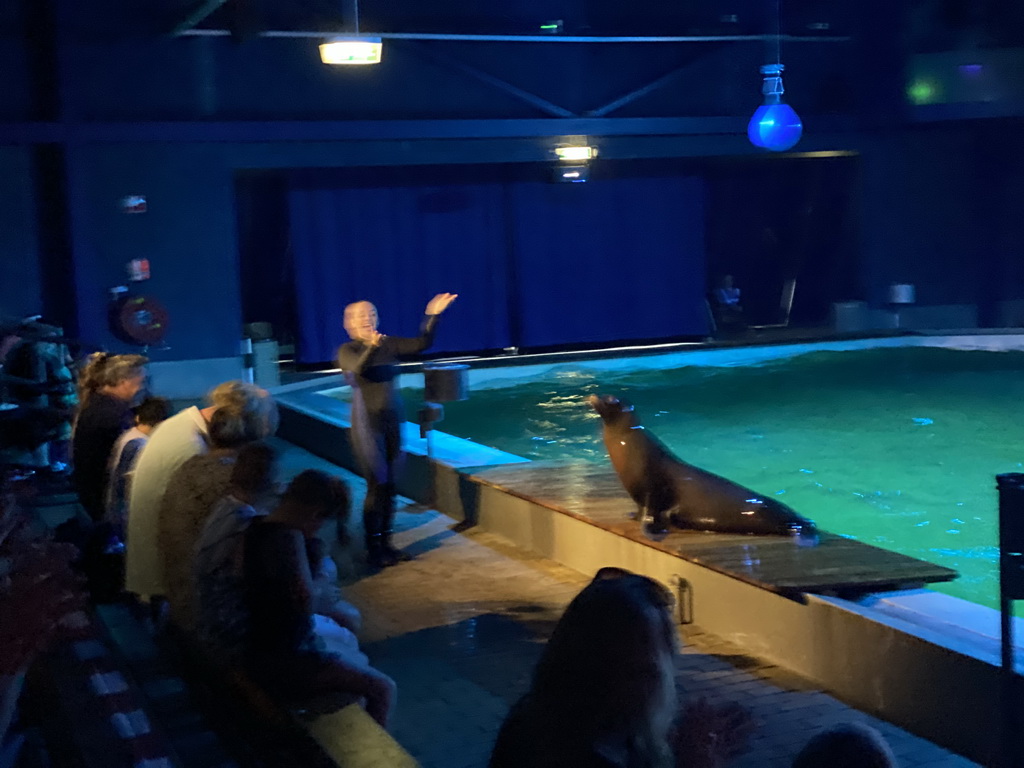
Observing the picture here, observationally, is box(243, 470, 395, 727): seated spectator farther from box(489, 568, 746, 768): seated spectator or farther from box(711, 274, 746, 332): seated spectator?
box(711, 274, 746, 332): seated spectator

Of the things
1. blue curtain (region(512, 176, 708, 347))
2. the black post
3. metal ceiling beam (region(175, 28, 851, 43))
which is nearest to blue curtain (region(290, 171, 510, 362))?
→ blue curtain (region(512, 176, 708, 347))

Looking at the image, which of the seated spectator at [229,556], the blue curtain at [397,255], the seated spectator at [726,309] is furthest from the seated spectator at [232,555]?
the seated spectator at [726,309]

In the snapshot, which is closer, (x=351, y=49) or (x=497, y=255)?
(x=351, y=49)

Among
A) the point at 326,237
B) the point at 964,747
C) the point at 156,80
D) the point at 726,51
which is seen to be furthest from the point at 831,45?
the point at 964,747

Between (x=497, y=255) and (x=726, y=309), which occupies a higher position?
(x=497, y=255)

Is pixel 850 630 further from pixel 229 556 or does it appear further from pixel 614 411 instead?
pixel 229 556

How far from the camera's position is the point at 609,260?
1950 cm

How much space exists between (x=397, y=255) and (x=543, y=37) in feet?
13.0

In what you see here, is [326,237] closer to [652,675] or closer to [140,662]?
[140,662]

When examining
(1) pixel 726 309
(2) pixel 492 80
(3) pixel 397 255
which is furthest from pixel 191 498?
(1) pixel 726 309

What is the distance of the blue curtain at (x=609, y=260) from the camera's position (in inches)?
749

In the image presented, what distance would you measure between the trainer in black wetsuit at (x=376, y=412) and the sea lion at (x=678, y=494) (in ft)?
4.15

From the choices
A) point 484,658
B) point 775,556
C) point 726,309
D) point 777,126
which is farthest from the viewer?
point 726,309

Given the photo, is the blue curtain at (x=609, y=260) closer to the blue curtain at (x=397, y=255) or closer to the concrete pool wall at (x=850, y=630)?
the blue curtain at (x=397, y=255)
